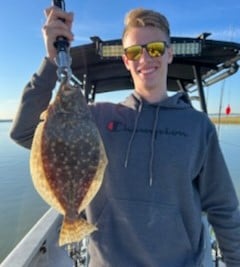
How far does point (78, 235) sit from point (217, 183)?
30.9 inches

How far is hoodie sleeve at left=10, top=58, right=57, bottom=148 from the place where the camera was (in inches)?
72.2

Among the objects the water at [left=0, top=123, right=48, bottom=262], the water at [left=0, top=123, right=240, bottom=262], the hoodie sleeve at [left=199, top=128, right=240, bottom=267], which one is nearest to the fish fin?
the hoodie sleeve at [left=199, top=128, right=240, bottom=267]

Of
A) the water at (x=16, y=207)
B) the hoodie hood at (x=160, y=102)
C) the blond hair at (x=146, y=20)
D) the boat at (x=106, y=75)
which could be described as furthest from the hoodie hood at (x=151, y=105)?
the water at (x=16, y=207)

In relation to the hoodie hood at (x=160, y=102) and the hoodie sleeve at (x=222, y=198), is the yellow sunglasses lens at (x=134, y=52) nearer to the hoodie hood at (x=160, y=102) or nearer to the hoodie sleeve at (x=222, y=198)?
the hoodie hood at (x=160, y=102)

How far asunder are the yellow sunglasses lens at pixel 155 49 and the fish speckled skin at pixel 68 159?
21.9 inches

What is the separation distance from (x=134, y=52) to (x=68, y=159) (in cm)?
73

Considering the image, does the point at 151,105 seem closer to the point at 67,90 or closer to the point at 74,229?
the point at 67,90

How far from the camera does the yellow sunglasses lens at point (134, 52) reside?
1983 millimetres

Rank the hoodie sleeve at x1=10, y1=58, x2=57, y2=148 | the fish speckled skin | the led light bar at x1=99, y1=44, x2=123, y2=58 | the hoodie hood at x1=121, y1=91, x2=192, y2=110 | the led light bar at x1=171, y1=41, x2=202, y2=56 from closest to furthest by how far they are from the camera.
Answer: the fish speckled skin, the hoodie sleeve at x1=10, y1=58, x2=57, y2=148, the hoodie hood at x1=121, y1=91, x2=192, y2=110, the led light bar at x1=99, y1=44, x2=123, y2=58, the led light bar at x1=171, y1=41, x2=202, y2=56

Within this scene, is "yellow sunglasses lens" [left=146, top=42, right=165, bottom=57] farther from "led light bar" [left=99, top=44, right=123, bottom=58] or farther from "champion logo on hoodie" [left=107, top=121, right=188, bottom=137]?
"led light bar" [left=99, top=44, right=123, bottom=58]

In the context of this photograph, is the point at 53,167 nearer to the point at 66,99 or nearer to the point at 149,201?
the point at 66,99

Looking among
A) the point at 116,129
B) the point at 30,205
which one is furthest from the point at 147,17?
the point at 30,205

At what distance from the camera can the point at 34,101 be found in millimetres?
1840

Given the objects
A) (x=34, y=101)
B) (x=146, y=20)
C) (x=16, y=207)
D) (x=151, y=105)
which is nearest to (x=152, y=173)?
(x=151, y=105)
